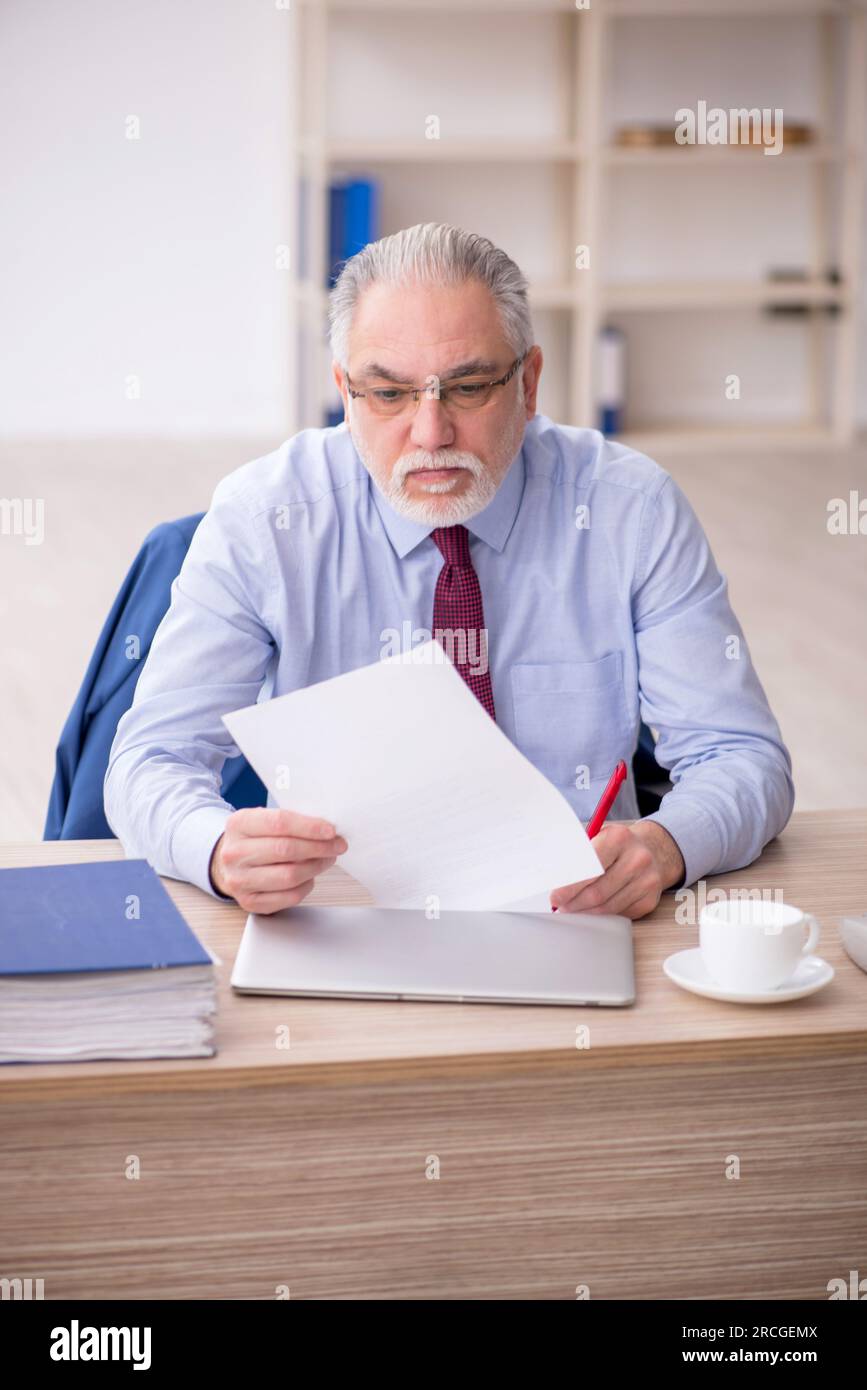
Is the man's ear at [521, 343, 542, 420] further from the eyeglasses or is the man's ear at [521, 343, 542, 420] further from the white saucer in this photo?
the white saucer

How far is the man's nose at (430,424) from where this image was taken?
1624 millimetres

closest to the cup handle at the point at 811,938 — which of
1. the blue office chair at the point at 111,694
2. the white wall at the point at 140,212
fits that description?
the blue office chair at the point at 111,694

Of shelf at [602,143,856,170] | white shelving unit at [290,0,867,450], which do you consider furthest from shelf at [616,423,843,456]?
shelf at [602,143,856,170]

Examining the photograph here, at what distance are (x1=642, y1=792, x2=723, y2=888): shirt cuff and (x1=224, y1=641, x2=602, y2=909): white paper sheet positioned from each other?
0.72 ft

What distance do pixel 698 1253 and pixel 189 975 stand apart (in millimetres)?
436

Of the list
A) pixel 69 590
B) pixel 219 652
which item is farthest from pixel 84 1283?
pixel 69 590

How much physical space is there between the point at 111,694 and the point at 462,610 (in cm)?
45

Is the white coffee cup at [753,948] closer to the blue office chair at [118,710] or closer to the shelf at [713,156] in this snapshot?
the blue office chair at [118,710]

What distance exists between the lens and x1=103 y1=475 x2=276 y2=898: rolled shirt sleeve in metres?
1.49

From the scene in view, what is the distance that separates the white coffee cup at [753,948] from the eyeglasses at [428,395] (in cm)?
64

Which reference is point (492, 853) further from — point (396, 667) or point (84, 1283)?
point (84, 1283)

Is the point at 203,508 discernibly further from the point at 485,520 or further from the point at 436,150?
the point at 485,520

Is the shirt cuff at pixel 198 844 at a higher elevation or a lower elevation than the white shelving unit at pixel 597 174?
lower

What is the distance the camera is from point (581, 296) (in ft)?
20.9
